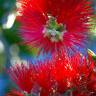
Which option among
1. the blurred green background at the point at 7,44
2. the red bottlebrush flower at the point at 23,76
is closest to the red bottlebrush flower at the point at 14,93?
the red bottlebrush flower at the point at 23,76

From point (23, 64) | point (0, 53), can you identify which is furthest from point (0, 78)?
point (23, 64)

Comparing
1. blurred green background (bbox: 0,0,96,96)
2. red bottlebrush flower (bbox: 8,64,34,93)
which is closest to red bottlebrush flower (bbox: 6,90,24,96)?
red bottlebrush flower (bbox: 8,64,34,93)

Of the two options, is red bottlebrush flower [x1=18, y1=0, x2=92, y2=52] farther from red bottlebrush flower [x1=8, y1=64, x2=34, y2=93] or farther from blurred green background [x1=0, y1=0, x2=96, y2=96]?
blurred green background [x1=0, y1=0, x2=96, y2=96]

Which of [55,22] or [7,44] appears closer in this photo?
[55,22]

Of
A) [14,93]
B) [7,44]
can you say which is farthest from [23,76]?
[7,44]

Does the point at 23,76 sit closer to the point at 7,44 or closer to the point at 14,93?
the point at 14,93

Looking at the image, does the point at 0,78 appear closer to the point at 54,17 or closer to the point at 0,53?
→ the point at 0,53

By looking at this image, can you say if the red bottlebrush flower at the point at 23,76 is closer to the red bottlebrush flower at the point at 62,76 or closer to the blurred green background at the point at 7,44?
the red bottlebrush flower at the point at 62,76
